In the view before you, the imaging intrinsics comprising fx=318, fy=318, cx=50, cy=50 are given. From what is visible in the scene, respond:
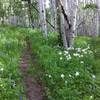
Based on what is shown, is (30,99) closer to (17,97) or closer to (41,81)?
(17,97)

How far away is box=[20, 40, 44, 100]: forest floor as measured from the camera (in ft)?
28.2

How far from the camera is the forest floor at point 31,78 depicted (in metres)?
8.59

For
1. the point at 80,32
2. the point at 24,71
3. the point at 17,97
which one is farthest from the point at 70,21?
the point at 80,32

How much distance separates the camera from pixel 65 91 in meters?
8.34

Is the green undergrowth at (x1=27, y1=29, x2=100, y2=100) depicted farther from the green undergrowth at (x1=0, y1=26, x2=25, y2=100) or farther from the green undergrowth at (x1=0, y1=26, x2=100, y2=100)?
the green undergrowth at (x1=0, y1=26, x2=25, y2=100)

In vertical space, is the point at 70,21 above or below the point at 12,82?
above

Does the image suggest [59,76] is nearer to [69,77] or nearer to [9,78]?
[69,77]

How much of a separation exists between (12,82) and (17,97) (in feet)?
2.98

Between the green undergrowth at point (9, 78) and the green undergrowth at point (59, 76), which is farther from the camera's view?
the green undergrowth at point (59, 76)

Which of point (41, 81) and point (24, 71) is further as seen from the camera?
point (24, 71)

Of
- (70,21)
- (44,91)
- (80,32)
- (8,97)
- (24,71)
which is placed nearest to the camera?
(8,97)

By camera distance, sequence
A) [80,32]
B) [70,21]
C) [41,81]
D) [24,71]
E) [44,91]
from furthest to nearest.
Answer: [80,32], [70,21], [24,71], [41,81], [44,91]

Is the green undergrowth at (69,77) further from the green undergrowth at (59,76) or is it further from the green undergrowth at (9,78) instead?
the green undergrowth at (9,78)

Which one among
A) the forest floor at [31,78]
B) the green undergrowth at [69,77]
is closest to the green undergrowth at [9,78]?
the forest floor at [31,78]
